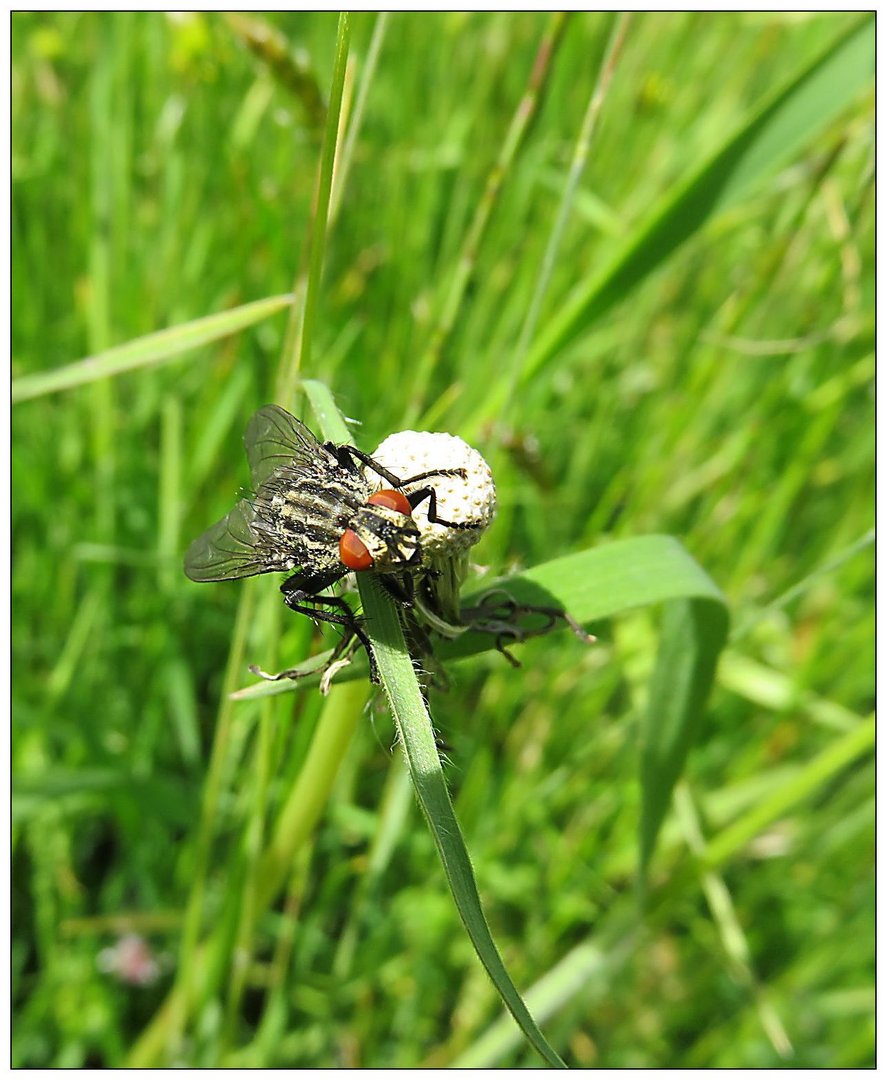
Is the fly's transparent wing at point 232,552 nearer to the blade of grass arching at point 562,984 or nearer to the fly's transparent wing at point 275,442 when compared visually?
the fly's transparent wing at point 275,442

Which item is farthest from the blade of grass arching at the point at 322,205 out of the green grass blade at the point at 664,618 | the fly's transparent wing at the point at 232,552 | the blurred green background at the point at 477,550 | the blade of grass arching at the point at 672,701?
the blurred green background at the point at 477,550

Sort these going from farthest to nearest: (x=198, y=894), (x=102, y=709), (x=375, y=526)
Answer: (x=102, y=709) < (x=198, y=894) < (x=375, y=526)

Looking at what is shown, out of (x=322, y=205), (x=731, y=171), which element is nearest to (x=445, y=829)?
(x=322, y=205)

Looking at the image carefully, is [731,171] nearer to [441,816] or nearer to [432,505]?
[432,505]

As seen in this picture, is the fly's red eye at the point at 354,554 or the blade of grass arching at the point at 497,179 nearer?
the fly's red eye at the point at 354,554

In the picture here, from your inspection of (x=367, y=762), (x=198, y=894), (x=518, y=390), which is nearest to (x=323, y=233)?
(x=518, y=390)

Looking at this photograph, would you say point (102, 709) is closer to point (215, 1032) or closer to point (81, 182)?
point (215, 1032)
